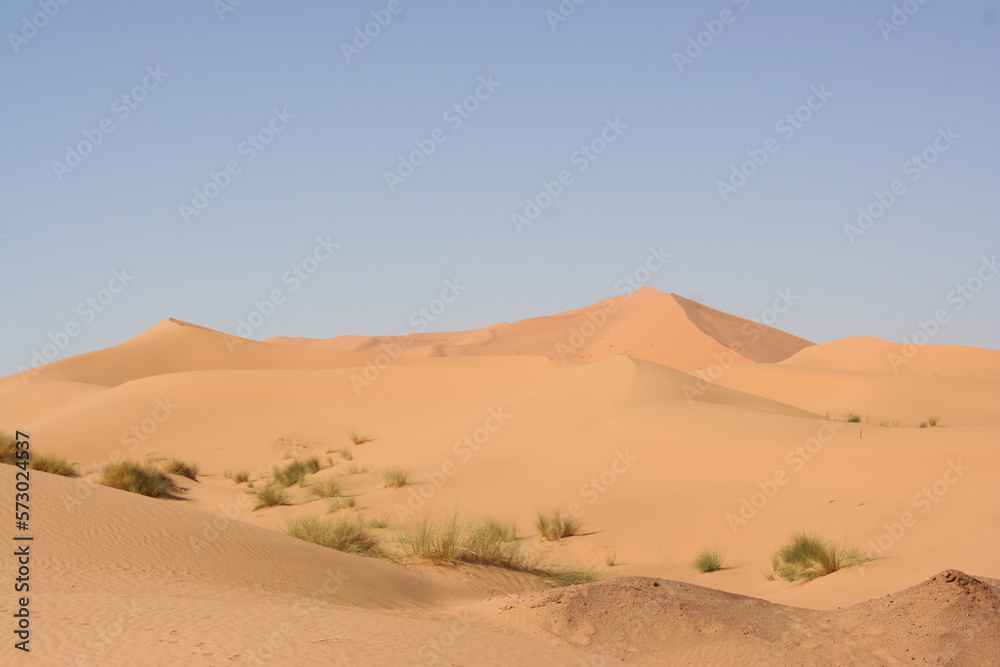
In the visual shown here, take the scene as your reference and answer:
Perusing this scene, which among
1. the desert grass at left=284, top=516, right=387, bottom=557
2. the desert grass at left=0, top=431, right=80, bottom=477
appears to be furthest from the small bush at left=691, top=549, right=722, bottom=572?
the desert grass at left=0, top=431, right=80, bottom=477

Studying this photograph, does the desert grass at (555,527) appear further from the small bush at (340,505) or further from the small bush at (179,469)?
the small bush at (179,469)

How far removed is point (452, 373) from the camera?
3519 cm

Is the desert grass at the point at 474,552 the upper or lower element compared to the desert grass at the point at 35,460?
lower

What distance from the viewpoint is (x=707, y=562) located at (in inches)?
420

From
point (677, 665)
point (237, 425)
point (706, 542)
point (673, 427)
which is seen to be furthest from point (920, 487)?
point (237, 425)

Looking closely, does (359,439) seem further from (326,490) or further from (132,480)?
(132,480)

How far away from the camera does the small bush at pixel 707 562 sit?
10.7 metres

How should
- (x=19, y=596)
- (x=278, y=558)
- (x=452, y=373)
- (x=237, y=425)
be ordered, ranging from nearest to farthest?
(x=19, y=596), (x=278, y=558), (x=237, y=425), (x=452, y=373)

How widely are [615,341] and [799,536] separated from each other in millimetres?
65109

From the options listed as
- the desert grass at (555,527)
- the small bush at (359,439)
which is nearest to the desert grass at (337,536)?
the desert grass at (555,527)

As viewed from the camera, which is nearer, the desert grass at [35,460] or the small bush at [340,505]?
the desert grass at [35,460]

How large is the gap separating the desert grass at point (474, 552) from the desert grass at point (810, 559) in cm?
228

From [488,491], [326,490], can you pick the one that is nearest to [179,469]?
[326,490]

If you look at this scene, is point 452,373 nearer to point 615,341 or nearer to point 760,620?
point 760,620
